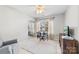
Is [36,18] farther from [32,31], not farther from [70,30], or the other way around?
[70,30]

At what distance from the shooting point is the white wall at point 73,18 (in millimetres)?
2051

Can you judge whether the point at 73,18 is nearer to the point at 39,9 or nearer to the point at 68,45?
the point at 68,45

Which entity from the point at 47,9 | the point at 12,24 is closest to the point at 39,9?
the point at 47,9

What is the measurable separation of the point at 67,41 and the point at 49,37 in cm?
34

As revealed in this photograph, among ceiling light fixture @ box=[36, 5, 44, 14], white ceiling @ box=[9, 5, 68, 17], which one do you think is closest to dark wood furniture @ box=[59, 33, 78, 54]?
white ceiling @ box=[9, 5, 68, 17]

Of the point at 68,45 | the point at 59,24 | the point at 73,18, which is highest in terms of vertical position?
the point at 73,18

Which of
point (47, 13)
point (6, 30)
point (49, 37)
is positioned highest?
point (47, 13)

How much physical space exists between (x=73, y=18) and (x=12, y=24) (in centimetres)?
111

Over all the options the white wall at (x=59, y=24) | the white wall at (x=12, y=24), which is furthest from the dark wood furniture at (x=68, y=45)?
the white wall at (x=12, y=24)

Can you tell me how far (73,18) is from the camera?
208 cm

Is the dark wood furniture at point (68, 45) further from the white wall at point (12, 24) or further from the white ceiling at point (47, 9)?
the white wall at point (12, 24)
